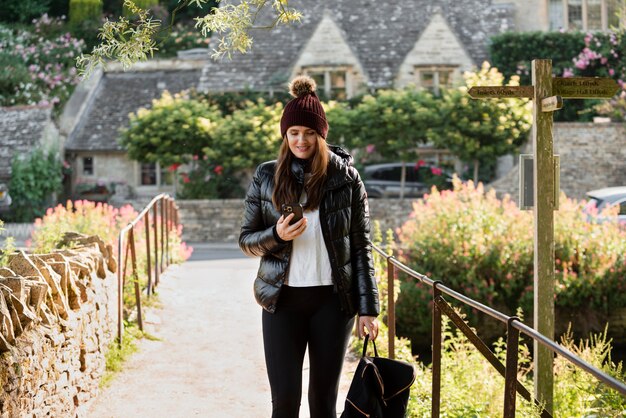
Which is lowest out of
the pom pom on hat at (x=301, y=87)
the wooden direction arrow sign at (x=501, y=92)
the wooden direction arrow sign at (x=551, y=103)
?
the pom pom on hat at (x=301, y=87)

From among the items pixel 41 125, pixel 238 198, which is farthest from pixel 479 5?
pixel 41 125

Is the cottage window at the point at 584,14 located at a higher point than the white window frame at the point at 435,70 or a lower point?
higher

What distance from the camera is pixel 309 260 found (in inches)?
Answer: 188

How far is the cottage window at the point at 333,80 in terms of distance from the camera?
3469cm

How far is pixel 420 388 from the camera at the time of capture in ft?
26.8

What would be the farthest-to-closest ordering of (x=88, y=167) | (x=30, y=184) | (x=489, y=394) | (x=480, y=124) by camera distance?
(x=88, y=167), (x=30, y=184), (x=480, y=124), (x=489, y=394)

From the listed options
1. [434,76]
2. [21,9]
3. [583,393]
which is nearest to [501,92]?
[583,393]

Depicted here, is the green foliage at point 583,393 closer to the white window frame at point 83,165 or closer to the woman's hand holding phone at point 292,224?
the woman's hand holding phone at point 292,224

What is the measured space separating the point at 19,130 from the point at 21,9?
→ 1807cm

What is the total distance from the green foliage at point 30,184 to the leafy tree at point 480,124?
13.0 meters

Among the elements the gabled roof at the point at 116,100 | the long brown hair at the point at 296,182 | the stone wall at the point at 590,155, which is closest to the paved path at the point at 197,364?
the long brown hair at the point at 296,182

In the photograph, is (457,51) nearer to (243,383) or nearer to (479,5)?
(479,5)

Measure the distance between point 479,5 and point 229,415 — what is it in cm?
3332

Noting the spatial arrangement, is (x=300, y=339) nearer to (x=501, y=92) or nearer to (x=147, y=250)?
(x=501, y=92)
